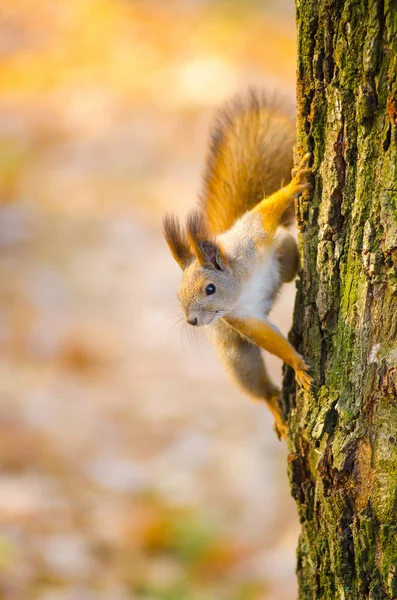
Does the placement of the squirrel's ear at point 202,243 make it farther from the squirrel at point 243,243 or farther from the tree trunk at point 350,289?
the tree trunk at point 350,289

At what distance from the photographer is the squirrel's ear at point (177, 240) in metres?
1.46

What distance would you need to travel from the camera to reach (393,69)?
108 cm

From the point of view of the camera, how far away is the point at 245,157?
162 centimetres

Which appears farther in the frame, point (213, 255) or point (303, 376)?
point (213, 255)

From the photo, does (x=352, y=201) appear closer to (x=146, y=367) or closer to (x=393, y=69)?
(x=393, y=69)

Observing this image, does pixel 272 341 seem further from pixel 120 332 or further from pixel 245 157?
pixel 120 332

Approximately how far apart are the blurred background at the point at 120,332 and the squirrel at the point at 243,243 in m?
0.16

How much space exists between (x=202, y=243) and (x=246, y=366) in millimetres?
349

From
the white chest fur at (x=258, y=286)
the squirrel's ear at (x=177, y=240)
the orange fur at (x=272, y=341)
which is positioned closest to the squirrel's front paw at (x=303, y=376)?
the orange fur at (x=272, y=341)

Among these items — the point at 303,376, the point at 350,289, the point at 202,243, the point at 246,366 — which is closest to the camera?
the point at 350,289

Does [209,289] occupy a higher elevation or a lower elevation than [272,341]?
higher

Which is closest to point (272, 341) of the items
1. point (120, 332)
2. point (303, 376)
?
point (303, 376)

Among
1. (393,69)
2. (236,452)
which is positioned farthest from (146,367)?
(393,69)

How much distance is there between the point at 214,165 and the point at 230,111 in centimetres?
12
